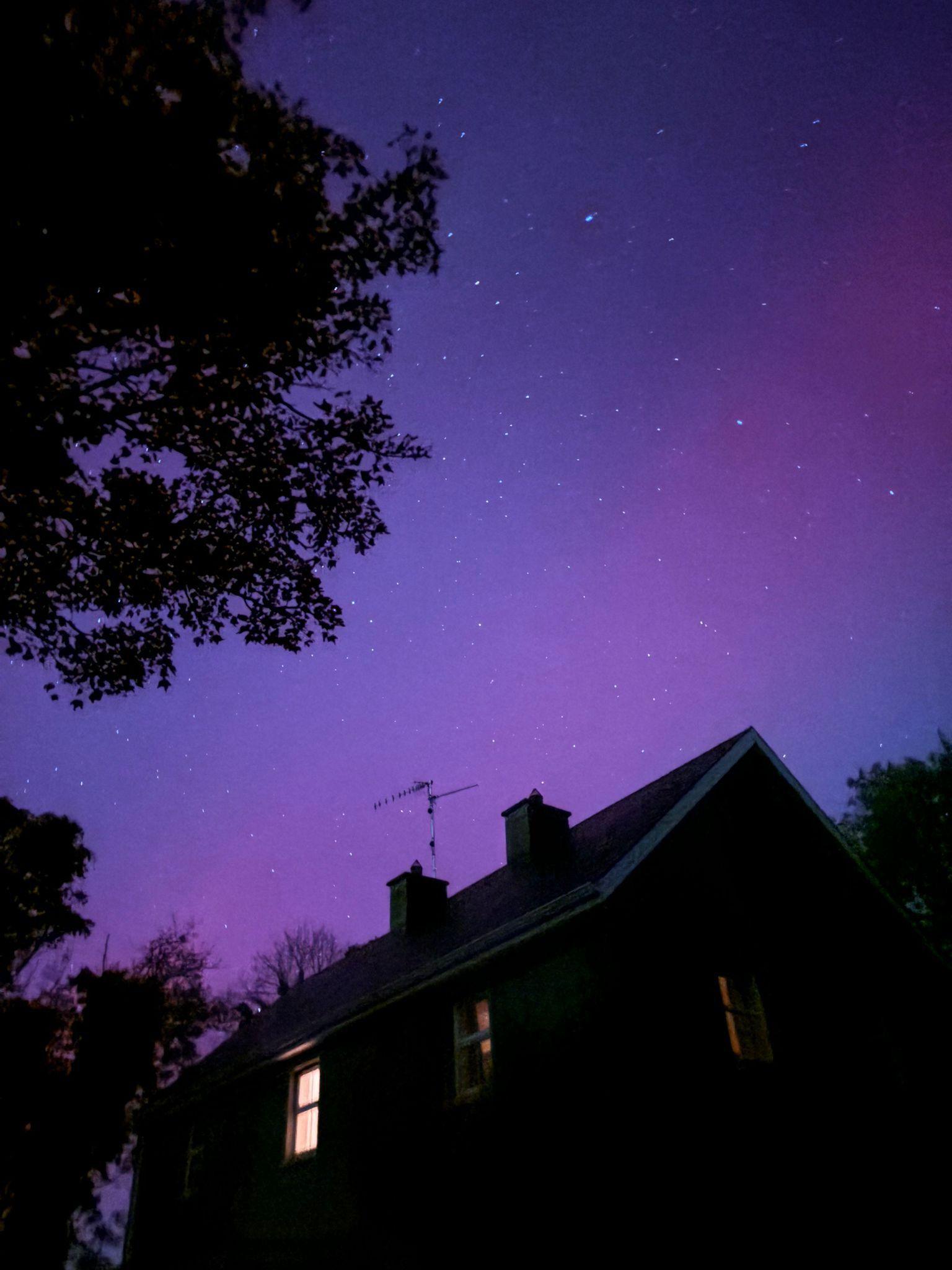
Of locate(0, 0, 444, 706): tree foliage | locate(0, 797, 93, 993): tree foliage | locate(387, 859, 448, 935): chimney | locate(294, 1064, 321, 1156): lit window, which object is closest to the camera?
locate(0, 0, 444, 706): tree foliage

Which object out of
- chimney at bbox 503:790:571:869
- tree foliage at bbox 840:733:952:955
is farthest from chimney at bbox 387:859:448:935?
tree foliage at bbox 840:733:952:955

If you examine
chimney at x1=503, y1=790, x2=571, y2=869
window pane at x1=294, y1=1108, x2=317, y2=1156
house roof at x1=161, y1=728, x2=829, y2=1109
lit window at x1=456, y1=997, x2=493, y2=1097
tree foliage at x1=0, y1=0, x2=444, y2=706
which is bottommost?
window pane at x1=294, y1=1108, x2=317, y2=1156

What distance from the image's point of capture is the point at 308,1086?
1430cm

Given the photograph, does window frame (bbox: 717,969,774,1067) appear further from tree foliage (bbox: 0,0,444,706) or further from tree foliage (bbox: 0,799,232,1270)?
tree foliage (bbox: 0,799,232,1270)

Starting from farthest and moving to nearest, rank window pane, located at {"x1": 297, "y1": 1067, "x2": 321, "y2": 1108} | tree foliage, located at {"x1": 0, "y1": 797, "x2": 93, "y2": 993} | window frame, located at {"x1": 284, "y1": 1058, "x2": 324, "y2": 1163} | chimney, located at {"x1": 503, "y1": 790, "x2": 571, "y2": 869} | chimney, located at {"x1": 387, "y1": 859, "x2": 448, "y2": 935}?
tree foliage, located at {"x1": 0, "y1": 797, "x2": 93, "y2": 993}
chimney, located at {"x1": 387, "y1": 859, "x2": 448, "y2": 935}
chimney, located at {"x1": 503, "y1": 790, "x2": 571, "y2": 869}
window pane, located at {"x1": 297, "y1": 1067, "x2": 321, "y2": 1108}
window frame, located at {"x1": 284, "y1": 1058, "x2": 324, "y2": 1163}

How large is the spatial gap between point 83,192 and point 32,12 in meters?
1.62

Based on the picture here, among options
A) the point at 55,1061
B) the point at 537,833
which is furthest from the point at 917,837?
the point at 55,1061

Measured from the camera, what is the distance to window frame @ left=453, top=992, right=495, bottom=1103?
10.4 metres

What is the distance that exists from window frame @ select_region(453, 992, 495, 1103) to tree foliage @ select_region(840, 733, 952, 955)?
26.4 meters

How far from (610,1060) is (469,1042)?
2967 millimetres

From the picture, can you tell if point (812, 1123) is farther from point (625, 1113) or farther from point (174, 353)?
point (174, 353)

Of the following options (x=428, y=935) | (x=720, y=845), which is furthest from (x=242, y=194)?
(x=428, y=935)

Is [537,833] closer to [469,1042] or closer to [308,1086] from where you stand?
[469,1042]

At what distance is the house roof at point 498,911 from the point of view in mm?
10281
